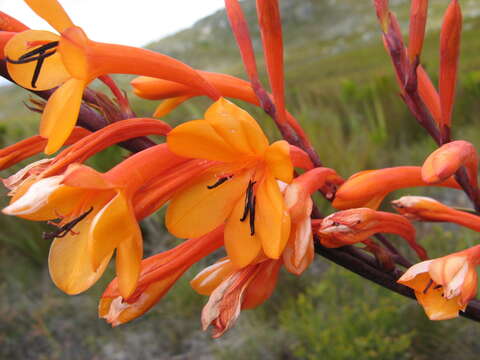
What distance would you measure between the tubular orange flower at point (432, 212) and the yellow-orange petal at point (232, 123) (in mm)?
391

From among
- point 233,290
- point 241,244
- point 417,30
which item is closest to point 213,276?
point 233,290

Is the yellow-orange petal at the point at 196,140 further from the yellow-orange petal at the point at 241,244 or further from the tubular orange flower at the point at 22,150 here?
the tubular orange flower at the point at 22,150

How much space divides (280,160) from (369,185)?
0.64 ft

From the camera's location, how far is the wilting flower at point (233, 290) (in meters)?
0.71

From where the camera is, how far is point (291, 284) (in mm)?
3168

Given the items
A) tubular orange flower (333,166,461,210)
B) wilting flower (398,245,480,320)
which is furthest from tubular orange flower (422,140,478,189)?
wilting flower (398,245,480,320)

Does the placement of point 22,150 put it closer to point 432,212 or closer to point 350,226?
point 350,226

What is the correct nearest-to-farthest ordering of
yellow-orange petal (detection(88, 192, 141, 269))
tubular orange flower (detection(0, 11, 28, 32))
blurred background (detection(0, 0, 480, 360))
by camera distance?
yellow-orange petal (detection(88, 192, 141, 269)) → tubular orange flower (detection(0, 11, 28, 32)) → blurred background (detection(0, 0, 480, 360))

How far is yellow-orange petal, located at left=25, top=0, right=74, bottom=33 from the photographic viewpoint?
60 centimetres

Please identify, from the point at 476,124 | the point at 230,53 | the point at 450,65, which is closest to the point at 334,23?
the point at 230,53

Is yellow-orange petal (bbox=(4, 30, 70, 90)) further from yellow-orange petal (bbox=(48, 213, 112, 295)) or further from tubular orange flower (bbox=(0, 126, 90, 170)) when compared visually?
yellow-orange petal (bbox=(48, 213, 112, 295))

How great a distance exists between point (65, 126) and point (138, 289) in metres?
0.27

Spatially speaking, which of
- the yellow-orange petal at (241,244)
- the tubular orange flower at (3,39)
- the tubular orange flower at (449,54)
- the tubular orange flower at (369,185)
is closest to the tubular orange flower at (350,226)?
the tubular orange flower at (369,185)

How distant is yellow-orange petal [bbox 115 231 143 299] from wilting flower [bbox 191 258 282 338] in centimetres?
17
